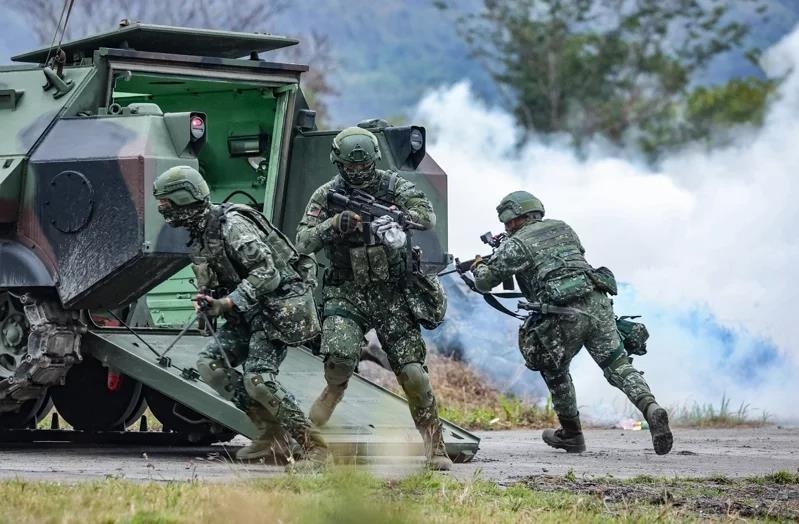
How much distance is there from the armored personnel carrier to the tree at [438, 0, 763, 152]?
25905 mm

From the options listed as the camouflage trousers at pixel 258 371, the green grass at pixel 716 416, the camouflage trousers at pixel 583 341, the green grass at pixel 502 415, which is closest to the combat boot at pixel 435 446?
the camouflage trousers at pixel 258 371

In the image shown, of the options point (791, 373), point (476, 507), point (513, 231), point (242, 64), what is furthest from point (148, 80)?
point (791, 373)

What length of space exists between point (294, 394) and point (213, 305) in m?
1.64

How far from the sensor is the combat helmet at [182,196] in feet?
33.4

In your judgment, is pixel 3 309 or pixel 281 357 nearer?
pixel 281 357

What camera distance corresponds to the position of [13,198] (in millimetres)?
11195

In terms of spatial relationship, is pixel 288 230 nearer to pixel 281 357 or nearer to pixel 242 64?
pixel 242 64

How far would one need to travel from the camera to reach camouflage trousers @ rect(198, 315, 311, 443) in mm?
10273

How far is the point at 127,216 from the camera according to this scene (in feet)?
35.4

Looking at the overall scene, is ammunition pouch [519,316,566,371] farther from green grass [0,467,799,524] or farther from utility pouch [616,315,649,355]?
green grass [0,467,799,524]

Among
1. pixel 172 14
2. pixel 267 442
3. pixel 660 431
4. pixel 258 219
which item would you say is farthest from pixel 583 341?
pixel 172 14

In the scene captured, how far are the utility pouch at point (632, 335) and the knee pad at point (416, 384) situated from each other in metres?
2.52

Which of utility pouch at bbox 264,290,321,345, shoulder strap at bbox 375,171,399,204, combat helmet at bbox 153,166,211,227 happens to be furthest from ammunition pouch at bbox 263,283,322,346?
shoulder strap at bbox 375,171,399,204

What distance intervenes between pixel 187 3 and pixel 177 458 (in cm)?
2308
